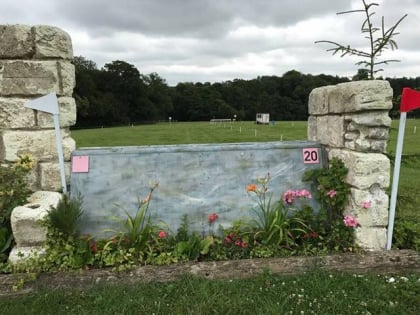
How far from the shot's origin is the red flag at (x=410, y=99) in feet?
10.8

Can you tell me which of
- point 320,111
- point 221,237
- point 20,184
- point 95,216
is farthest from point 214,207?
point 20,184

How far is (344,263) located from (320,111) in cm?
186

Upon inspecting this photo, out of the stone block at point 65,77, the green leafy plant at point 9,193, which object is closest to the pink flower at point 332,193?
the stone block at point 65,77

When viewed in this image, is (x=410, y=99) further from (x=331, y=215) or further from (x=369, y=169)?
(x=331, y=215)

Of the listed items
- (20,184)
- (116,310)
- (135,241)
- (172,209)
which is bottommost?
(116,310)

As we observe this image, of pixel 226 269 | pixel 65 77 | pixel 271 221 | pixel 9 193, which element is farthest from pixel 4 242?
pixel 271 221

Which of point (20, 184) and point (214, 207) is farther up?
point (20, 184)

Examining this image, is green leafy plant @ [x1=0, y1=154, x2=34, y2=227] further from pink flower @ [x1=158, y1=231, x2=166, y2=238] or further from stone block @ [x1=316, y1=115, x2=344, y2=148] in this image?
stone block @ [x1=316, y1=115, x2=344, y2=148]

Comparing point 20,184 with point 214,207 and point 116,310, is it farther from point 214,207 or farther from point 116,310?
point 214,207

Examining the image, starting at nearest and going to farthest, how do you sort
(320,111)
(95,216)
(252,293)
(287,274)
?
1. (252,293)
2. (287,274)
3. (95,216)
4. (320,111)

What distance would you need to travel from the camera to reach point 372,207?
3.47 meters

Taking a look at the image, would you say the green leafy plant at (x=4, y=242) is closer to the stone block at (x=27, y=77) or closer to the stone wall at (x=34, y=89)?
the stone wall at (x=34, y=89)

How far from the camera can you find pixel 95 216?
12.1 feet

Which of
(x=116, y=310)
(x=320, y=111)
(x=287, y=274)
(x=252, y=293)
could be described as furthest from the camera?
(x=320, y=111)
